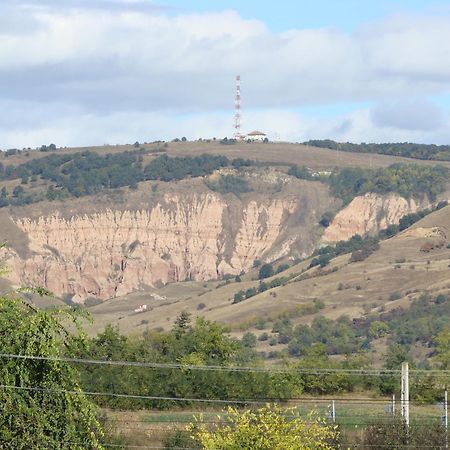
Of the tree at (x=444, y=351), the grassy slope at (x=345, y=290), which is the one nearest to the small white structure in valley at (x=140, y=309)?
the grassy slope at (x=345, y=290)

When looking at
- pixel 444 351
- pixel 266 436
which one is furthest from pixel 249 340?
pixel 266 436

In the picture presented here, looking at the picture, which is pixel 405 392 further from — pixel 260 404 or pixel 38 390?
pixel 38 390

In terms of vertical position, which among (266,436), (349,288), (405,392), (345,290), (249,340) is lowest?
(249,340)

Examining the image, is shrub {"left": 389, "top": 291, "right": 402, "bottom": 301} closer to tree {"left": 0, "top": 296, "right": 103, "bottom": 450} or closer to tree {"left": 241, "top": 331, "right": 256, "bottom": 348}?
tree {"left": 241, "top": 331, "right": 256, "bottom": 348}

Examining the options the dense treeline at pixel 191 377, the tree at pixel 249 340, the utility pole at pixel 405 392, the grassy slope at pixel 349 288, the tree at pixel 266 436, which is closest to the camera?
the tree at pixel 266 436

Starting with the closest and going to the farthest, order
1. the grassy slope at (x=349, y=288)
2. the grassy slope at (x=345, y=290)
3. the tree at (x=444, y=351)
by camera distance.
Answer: the tree at (x=444, y=351), the grassy slope at (x=349, y=288), the grassy slope at (x=345, y=290)

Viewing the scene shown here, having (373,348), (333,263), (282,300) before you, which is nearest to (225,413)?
(373,348)

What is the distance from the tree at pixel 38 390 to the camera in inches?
1074

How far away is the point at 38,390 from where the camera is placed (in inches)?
1096

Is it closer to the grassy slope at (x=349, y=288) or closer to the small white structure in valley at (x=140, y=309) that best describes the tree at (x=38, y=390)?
the grassy slope at (x=349, y=288)

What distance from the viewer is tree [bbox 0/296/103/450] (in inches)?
1074

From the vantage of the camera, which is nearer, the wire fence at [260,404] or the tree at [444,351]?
the wire fence at [260,404]

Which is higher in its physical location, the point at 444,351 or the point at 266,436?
the point at 266,436

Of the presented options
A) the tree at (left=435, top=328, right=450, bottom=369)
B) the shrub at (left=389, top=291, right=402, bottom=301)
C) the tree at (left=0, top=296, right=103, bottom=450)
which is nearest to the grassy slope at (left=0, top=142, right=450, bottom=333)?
the shrub at (left=389, top=291, right=402, bottom=301)
